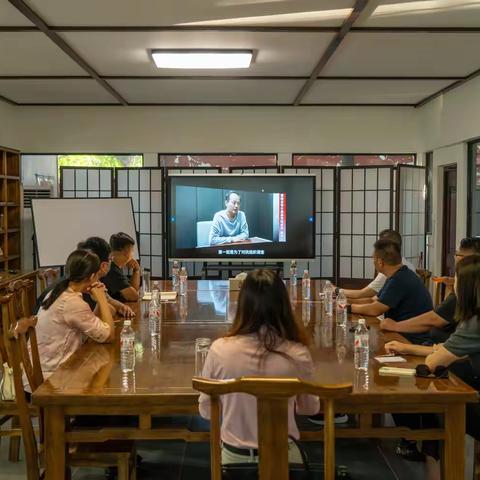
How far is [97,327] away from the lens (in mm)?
2684

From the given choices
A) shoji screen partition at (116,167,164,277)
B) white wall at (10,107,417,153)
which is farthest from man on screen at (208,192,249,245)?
white wall at (10,107,417,153)

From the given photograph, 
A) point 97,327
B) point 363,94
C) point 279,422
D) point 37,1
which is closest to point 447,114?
point 363,94

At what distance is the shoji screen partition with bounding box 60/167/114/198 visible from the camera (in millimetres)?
7582

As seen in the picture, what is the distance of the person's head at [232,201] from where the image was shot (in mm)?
7312

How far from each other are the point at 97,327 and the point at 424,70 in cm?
438

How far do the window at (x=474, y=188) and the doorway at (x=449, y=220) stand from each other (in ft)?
1.83

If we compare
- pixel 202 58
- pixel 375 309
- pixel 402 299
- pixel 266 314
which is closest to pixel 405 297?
pixel 402 299

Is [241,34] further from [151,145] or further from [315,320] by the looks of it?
[151,145]

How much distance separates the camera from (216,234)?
7.36 meters

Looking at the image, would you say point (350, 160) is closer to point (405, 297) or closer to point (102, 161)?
point (405, 297)

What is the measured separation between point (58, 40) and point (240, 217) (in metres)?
3.39

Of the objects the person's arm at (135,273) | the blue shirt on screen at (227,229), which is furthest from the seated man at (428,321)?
the blue shirt on screen at (227,229)

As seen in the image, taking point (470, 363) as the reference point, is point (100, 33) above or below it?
above

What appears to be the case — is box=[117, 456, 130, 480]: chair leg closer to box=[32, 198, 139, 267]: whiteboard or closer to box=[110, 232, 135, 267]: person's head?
box=[110, 232, 135, 267]: person's head
